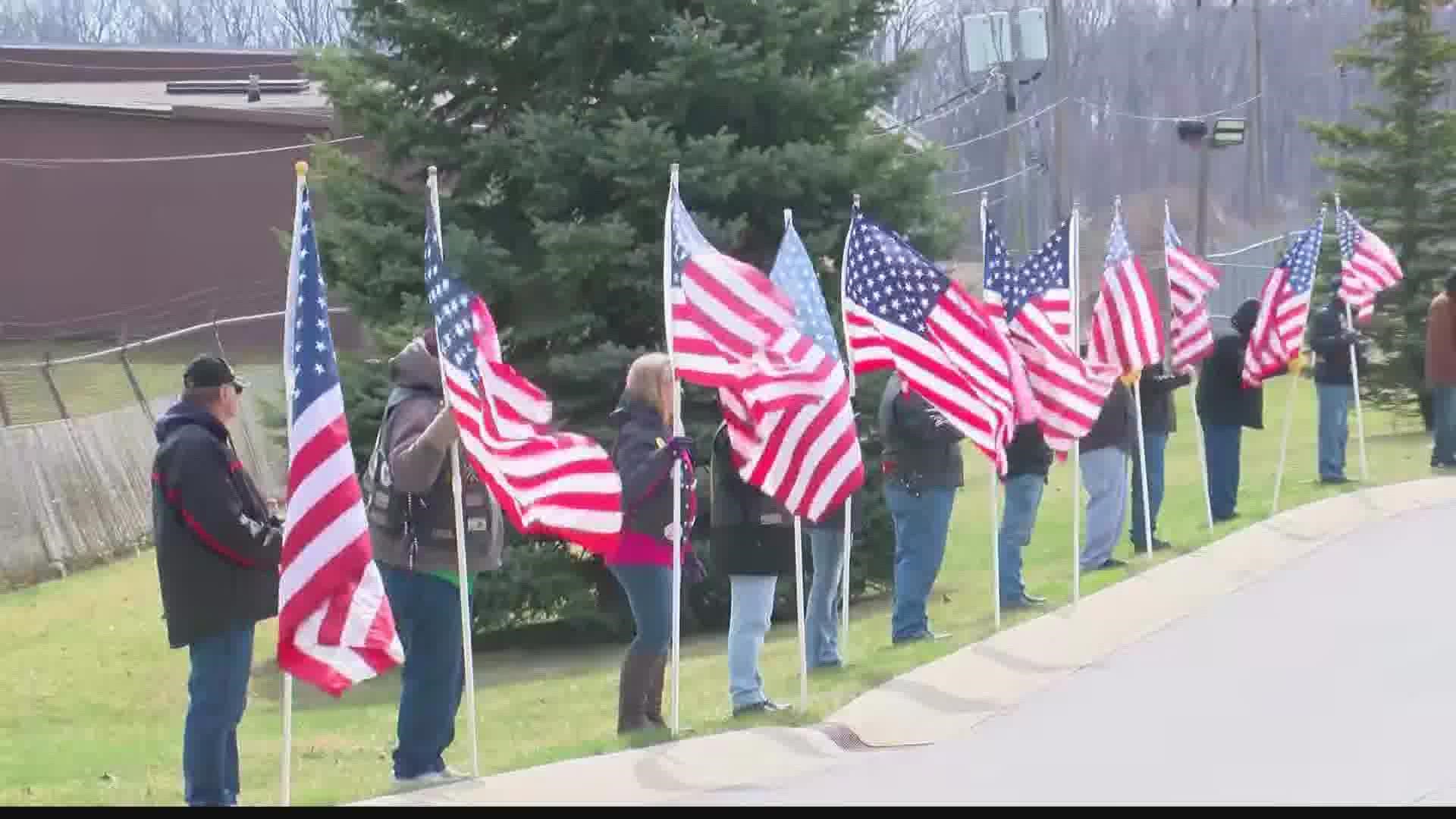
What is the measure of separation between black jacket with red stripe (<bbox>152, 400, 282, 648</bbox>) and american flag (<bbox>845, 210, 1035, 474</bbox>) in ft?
17.5

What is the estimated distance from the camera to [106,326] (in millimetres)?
46781

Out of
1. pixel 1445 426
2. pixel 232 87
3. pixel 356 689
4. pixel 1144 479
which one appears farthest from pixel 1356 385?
pixel 232 87

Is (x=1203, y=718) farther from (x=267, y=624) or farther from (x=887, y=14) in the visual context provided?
(x=267, y=624)

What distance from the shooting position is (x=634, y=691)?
1132cm

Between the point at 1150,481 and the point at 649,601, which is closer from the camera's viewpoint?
the point at 649,601

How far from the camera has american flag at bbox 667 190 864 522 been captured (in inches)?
462

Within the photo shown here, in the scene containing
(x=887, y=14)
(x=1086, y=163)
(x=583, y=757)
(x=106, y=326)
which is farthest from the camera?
(x=1086, y=163)

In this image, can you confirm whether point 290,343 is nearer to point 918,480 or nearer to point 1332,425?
point 918,480

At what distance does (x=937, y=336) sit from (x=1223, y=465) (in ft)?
24.0

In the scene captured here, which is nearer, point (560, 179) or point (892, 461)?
point (892, 461)

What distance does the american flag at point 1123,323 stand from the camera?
678 inches

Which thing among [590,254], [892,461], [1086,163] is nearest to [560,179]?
[590,254]

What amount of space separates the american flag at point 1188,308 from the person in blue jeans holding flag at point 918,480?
5092mm
